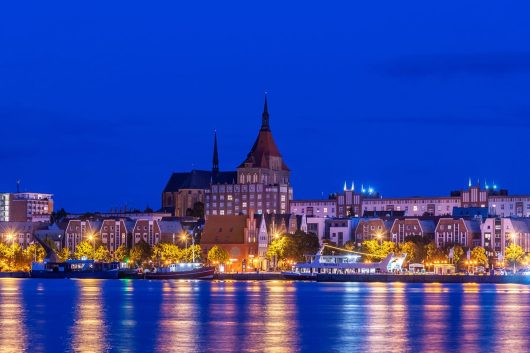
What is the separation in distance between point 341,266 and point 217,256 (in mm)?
19920

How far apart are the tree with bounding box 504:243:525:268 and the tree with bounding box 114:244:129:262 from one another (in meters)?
52.2

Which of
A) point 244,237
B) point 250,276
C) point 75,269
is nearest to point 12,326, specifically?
point 250,276

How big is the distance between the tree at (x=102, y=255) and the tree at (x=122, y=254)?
1638 mm

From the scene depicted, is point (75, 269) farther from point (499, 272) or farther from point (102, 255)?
point (499, 272)

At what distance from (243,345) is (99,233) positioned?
140 m

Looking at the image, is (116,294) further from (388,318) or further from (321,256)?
(321,256)

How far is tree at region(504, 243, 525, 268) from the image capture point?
16375 centimetres

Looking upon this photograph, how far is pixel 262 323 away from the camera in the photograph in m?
66.5

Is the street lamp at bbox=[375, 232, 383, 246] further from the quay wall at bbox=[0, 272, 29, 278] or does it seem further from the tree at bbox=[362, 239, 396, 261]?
the quay wall at bbox=[0, 272, 29, 278]

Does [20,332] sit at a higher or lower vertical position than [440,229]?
lower

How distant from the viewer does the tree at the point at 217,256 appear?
170 m

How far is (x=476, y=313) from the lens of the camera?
76.6 metres

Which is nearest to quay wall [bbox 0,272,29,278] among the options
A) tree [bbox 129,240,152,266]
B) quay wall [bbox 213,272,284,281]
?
tree [bbox 129,240,152,266]

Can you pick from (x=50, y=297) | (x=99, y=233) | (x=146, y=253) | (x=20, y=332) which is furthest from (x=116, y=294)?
(x=99, y=233)
